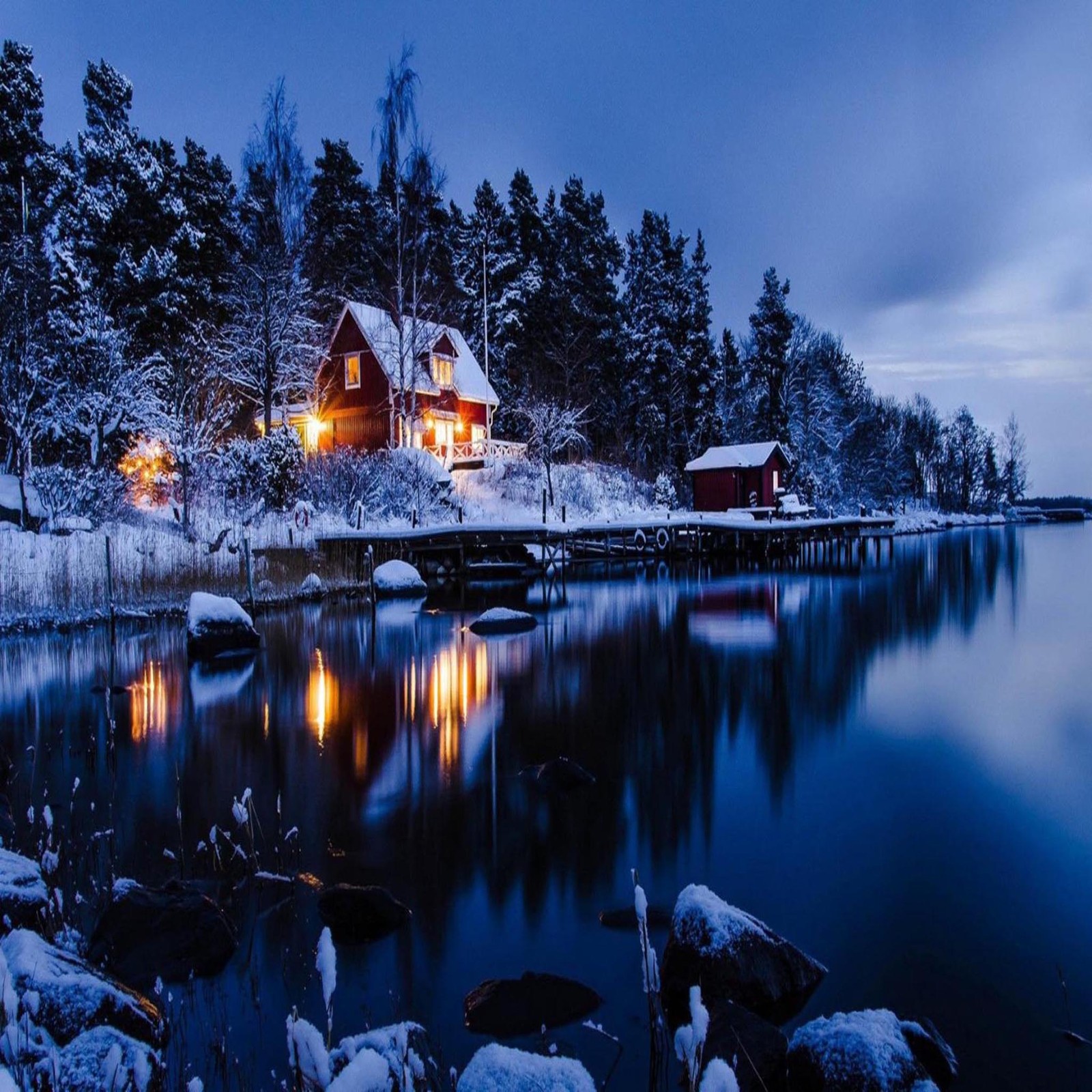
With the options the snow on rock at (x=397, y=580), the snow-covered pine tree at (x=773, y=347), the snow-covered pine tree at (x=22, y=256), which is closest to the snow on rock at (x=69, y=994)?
the snow on rock at (x=397, y=580)

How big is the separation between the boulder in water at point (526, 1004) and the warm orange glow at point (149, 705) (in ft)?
24.5

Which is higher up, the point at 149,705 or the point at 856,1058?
the point at 856,1058

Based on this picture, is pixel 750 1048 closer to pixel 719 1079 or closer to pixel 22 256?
pixel 719 1079

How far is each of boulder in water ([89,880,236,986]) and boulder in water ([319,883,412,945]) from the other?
25.4 inches

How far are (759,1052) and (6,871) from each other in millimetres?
4550

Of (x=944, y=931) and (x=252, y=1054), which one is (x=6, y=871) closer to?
(x=252, y=1054)

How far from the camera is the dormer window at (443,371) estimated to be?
4394 centimetres

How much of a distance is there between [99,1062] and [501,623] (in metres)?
16.7

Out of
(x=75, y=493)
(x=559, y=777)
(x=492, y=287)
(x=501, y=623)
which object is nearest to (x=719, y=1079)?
(x=559, y=777)

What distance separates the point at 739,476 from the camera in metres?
50.7

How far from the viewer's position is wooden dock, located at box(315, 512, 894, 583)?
3045 cm

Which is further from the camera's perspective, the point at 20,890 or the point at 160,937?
the point at 160,937

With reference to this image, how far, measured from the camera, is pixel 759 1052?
13.4 ft

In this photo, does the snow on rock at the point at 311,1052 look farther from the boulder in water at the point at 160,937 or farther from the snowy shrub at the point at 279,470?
the snowy shrub at the point at 279,470
